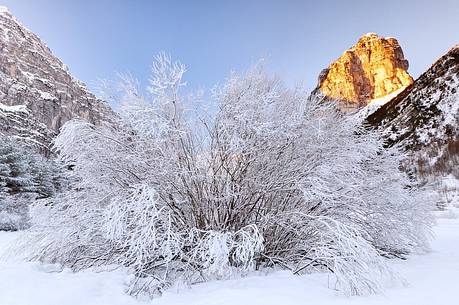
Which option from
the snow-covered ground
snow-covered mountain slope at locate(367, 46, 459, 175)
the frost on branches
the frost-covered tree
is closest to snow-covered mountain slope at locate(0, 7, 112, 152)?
snow-covered mountain slope at locate(367, 46, 459, 175)

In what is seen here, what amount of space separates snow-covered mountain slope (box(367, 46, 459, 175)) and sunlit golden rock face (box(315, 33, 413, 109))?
140 ft

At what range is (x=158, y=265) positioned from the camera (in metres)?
4.34

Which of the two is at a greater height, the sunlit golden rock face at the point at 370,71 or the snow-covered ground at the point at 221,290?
the sunlit golden rock face at the point at 370,71

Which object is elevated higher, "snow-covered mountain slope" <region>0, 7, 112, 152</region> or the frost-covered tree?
"snow-covered mountain slope" <region>0, 7, 112, 152</region>

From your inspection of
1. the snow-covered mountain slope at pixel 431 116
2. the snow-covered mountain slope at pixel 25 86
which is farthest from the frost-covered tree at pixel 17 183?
the snow-covered mountain slope at pixel 25 86

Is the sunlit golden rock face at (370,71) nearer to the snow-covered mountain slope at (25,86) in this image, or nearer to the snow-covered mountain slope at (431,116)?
the snow-covered mountain slope at (431,116)

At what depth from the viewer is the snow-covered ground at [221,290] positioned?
341cm

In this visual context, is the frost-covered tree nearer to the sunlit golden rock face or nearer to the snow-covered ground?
the snow-covered ground

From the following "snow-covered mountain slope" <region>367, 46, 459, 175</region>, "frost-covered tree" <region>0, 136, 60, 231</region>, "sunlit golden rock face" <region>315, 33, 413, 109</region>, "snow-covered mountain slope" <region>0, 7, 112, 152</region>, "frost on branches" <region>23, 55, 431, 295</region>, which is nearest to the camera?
"frost on branches" <region>23, 55, 431, 295</region>

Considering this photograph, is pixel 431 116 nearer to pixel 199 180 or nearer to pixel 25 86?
pixel 199 180

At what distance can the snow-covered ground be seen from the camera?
3410 mm

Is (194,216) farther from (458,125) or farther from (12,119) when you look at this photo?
(12,119)

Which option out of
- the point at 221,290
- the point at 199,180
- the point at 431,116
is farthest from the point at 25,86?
the point at 221,290

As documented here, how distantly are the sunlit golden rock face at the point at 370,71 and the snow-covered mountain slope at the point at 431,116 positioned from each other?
140 feet
